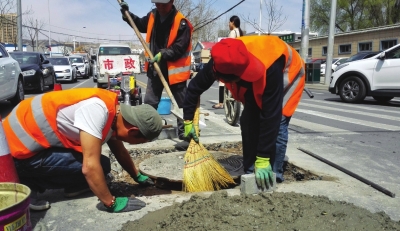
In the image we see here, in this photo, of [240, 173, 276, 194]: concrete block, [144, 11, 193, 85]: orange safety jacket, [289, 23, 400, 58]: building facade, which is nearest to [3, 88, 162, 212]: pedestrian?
[240, 173, 276, 194]: concrete block

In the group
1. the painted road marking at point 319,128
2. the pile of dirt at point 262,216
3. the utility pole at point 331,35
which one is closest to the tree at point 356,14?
the utility pole at point 331,35

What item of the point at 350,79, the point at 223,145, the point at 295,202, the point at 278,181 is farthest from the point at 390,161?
the point at 350,79

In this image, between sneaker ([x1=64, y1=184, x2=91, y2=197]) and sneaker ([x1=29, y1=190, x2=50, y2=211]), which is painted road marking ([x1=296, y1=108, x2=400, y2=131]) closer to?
sneaker ([x1=64, y1=184, x2=91, y2=197])

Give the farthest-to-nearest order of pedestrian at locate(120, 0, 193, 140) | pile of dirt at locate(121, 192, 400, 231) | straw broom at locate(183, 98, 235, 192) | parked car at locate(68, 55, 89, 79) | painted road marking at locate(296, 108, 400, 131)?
1. parked car at locate(68, 55, 89, 79)
2. painted road marking at locate(296, 108, 400, 131)
3. pedestrian at locate(120, 0, 193, 140)
4. straw broom at locate(183, 98, 235, 192)
5. pile of dirt at locate(121, 192, 400, 231)

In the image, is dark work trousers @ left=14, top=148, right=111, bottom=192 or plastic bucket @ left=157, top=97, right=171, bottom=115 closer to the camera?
dark work trousers @ left=14, top=148, right=111, bottom=192

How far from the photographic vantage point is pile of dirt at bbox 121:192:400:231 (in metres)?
2.16

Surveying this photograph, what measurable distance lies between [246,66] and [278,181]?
124 cm

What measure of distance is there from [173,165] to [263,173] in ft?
4.00

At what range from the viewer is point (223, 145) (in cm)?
471

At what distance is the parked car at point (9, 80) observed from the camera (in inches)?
306

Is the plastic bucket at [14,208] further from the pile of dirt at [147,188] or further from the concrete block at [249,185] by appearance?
the concrete block at [249,185]

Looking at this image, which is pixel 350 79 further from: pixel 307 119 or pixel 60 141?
pixel 60 141

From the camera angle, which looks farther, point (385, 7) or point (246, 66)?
point (385, 7)

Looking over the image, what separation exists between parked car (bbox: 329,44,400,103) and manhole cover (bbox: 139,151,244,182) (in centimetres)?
657
